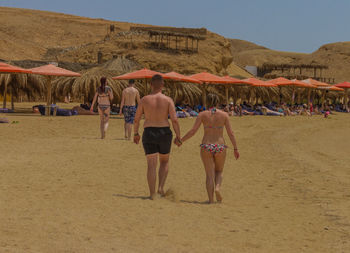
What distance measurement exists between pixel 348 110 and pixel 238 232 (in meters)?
30.9

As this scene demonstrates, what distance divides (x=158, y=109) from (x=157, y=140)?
1.07 ft

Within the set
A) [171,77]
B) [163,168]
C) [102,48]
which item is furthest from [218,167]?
[102,48]

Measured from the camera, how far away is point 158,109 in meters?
4.52

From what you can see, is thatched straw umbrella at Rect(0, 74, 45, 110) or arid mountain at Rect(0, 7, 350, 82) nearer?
thatched straw umbrella at Rect(0, 74, 45, 110)

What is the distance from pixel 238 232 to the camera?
3.73m

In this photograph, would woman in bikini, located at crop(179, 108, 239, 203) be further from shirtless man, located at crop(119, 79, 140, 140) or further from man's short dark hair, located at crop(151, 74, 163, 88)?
shirtless man, located at crop(119, 79, 140, 140)

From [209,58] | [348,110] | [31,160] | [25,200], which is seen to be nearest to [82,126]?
[31,160]

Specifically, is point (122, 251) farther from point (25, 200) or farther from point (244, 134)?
point (244, 134)

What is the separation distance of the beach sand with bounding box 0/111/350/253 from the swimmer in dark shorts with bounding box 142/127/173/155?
0.56 metres

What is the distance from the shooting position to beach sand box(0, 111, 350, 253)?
3.33 meters

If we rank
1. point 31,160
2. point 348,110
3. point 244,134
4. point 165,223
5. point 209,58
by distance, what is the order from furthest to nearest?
point 209,58
point 348,110
point 244,134
point 31,160
point 165,223

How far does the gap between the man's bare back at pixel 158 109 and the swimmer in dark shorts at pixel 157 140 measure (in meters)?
0.05

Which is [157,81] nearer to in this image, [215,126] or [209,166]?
[215,126]

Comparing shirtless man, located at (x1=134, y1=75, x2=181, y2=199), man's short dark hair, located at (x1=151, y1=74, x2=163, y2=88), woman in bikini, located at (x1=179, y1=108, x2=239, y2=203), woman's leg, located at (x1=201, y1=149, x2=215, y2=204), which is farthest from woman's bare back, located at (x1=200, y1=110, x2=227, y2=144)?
man's short dark hair, located at (x1=151, y1=74, x2=163, y2=88)
